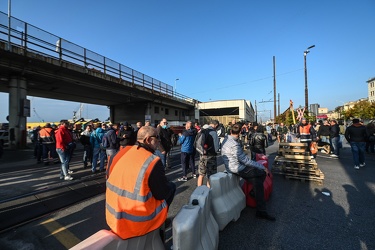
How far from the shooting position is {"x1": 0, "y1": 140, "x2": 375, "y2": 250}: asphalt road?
2750 millimetres

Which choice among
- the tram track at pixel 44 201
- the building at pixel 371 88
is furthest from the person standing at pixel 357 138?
the building at pixel 371 88

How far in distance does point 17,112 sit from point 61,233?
46.4ft

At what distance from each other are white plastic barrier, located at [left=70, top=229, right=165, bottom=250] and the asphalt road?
3.28 ft

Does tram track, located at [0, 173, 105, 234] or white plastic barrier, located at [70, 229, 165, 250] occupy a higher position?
white plastic barrier, located at [70, 229, 165, 250]

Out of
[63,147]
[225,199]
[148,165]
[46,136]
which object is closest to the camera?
[148,165]

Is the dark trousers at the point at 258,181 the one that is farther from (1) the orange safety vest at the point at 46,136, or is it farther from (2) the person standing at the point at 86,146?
(1) the orange safety vest at the point at 46,136

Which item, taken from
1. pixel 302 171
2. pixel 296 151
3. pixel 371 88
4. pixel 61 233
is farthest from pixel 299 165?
pixel 371 88

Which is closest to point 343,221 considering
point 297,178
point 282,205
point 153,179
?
point 282,205

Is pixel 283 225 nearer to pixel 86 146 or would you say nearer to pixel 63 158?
pixel 63 158

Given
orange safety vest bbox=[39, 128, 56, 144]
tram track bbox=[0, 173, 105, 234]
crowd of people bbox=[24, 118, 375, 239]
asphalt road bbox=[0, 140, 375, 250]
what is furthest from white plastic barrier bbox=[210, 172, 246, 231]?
orange safety vest bbox=[39, 128, 56, 144]

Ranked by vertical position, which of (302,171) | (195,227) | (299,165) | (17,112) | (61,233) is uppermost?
(17,112)

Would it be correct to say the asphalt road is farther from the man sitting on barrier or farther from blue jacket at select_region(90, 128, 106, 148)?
blue jacket at select_region(90, 128, 106, 148)

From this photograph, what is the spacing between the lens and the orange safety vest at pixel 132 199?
1.69 m

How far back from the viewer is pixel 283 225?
3186 mm
